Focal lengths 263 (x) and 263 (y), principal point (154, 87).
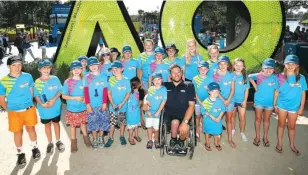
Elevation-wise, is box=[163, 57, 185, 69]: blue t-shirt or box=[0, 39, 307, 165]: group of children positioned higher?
box=[163, 57, 185, 69]: blue t-shirt

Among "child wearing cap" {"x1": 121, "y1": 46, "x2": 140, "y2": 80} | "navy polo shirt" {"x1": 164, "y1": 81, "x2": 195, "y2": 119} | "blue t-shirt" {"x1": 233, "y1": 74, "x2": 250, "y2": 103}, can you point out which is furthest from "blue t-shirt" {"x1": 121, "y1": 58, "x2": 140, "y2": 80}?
"blue t-shirt" {"x1": 233, "y1": 74, "x2": 250, "y2": 103}

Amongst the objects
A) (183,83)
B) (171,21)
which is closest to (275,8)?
(171,21)

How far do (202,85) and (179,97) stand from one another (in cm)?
70

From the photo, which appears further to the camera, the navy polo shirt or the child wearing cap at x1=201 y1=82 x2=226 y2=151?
the child wearing cap at x1=201 y1=82 x2=226 y2=151

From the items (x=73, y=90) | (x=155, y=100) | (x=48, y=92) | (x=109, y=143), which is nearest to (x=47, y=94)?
(x=48, y=92)

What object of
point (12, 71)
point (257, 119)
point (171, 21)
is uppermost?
point (171, 21)

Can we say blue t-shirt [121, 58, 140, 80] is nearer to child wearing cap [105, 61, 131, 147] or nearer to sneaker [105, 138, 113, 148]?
child wearing cap [105, 61, 131, 147]

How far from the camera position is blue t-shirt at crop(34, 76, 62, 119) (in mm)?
4250

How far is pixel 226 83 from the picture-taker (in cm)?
460

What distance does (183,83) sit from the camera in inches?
167

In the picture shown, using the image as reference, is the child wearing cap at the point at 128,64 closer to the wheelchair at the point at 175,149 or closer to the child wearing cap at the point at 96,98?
the child wearing cap at the point at 96,98

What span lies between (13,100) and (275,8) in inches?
253

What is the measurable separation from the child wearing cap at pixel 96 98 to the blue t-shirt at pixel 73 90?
0.10 metres

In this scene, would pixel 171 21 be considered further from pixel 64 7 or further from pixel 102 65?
pixel 64 7
